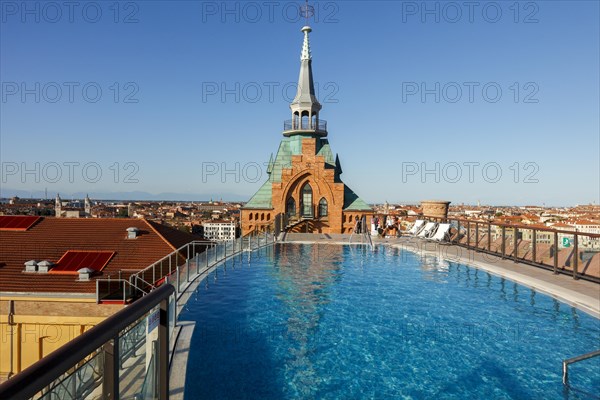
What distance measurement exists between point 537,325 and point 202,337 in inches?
278

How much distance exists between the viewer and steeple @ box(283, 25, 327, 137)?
31.5 meters

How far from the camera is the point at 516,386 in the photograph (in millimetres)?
5836

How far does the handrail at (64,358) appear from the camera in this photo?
4.80 ft

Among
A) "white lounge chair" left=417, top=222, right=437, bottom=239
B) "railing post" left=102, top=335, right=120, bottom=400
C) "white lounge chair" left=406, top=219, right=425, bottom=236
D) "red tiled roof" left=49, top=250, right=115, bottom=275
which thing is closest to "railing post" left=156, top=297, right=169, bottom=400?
"railing post" left=102, top=335, right=120, bottom=400

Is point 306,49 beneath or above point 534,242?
above

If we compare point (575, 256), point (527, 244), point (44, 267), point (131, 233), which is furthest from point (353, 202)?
point (44, 267)

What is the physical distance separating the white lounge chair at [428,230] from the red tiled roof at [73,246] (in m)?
14.2

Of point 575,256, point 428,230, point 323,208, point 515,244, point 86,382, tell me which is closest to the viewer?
point 86,382

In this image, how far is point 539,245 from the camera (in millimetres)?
12266

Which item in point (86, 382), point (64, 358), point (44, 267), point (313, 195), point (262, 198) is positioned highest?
point (313, 195)

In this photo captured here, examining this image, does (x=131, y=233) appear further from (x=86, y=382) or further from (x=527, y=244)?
(x=86, y=382)

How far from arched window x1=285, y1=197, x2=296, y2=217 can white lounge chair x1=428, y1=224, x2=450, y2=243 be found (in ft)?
42.9

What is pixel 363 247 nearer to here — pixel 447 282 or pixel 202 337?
pixel 447 282

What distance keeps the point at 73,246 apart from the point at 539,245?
77.9 ft
